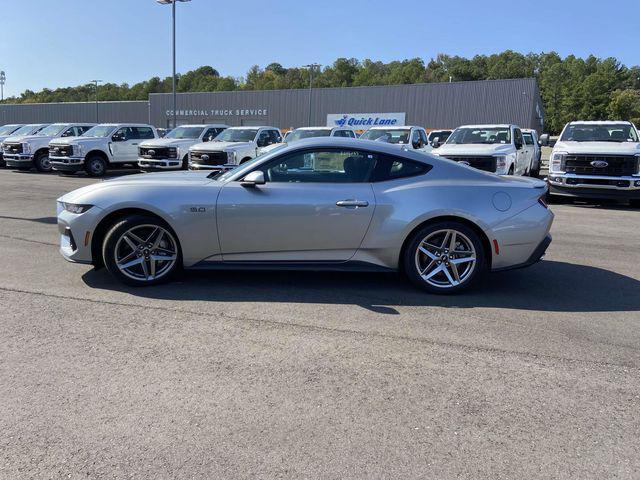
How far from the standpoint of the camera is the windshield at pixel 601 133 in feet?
43.5

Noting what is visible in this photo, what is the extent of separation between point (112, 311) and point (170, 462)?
2446 millimetres

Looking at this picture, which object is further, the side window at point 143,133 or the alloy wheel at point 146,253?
the side window at point 143,133

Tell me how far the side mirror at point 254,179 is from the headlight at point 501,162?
9.34 m

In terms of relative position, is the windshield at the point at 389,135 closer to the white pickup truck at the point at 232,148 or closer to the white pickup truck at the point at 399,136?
the white pickup truck at the point at 399,136

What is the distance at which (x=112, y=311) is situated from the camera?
4789 millimetres

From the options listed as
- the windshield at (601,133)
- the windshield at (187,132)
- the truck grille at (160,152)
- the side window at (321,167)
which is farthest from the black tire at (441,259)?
the windshield at (187,132)

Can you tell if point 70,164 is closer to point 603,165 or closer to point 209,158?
point 209,158

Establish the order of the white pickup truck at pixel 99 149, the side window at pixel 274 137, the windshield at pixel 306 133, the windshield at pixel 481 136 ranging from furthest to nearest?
the white pickup truck at pixel 99 149, the side window at pixel 274 137, the windshield at pixel 306 133, the windshield at pixel 481 136

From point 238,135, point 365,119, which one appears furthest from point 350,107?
point 238,135

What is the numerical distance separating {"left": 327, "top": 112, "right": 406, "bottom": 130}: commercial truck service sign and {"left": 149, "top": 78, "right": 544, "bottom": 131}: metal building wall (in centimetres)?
41

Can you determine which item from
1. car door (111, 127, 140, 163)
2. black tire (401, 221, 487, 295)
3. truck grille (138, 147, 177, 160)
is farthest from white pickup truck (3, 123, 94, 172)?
black tire (401, 221, 487, 295)

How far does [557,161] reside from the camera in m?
12.6

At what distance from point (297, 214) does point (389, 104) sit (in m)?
43.2

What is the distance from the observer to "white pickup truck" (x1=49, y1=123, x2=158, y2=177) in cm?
1961
